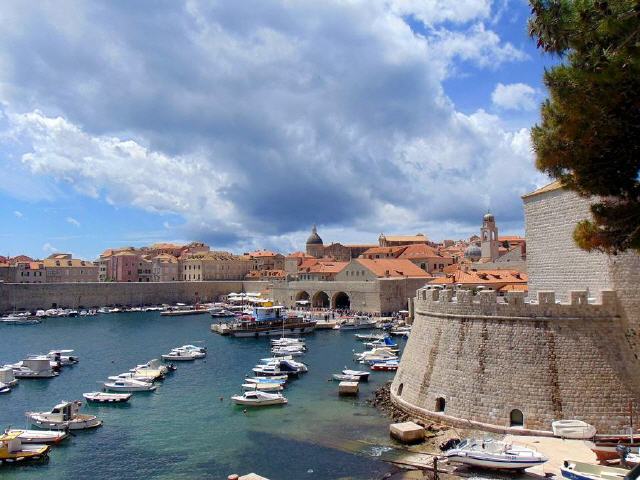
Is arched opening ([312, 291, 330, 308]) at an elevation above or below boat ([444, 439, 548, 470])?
above

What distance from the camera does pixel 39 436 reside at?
22000 mm

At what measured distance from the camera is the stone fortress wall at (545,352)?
1786 centimetres

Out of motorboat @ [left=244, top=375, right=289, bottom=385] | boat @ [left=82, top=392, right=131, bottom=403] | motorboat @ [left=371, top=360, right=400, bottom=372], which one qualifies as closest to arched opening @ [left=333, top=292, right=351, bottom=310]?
motorboat @ [left=371, top=360, right=400, bottom=372]

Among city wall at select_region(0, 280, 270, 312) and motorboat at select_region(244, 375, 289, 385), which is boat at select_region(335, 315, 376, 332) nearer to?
motorboat at select_region(244, 375, 289, 385)

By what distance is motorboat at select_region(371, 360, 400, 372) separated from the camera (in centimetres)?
3719

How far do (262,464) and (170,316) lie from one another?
227ft

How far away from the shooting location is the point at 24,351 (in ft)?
165

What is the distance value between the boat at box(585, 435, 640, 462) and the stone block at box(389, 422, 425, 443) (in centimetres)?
507

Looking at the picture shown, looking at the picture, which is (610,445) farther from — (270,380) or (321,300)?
(321,300)

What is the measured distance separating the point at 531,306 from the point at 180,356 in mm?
30709

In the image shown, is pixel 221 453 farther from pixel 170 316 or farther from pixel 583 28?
pixel 170 316

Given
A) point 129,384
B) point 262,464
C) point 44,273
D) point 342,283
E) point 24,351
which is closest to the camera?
point 262,464

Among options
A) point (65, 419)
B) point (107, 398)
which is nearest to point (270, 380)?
point (107, 398)

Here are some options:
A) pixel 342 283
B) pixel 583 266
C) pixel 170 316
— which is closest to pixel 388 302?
pixel 342 283
